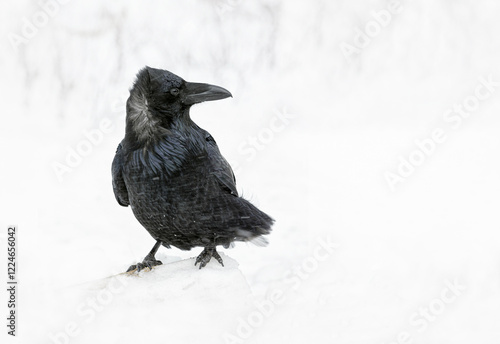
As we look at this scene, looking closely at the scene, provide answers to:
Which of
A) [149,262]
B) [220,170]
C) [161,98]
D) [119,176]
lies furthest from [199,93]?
[149,262]

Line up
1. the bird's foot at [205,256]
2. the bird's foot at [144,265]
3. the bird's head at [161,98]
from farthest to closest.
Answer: the bird's foot at [144,265], the bird's foot at [205,256], the bird's head at [161,98]

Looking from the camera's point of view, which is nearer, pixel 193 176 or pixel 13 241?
pixel 193 176

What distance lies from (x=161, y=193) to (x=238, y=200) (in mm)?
444

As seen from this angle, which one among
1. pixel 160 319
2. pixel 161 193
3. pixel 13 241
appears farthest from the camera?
pixel 13 241

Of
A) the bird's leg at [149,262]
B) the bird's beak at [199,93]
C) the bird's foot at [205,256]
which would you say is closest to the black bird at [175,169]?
the bird's beak at [199,93]

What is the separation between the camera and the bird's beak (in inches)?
150

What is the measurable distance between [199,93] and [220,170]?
0.44m

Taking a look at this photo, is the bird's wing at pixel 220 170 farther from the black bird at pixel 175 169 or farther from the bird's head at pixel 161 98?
the bird's head at pixel 161 98

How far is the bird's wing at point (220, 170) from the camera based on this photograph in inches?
155

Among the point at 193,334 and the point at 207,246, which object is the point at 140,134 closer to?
the point at 207,246

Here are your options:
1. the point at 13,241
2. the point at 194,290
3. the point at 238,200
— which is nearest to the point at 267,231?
the point at 238,200

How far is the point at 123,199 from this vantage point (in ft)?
Result: 13.6

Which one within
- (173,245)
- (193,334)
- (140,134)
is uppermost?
(140,134)

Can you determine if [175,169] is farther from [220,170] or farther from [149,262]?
[149,262]
